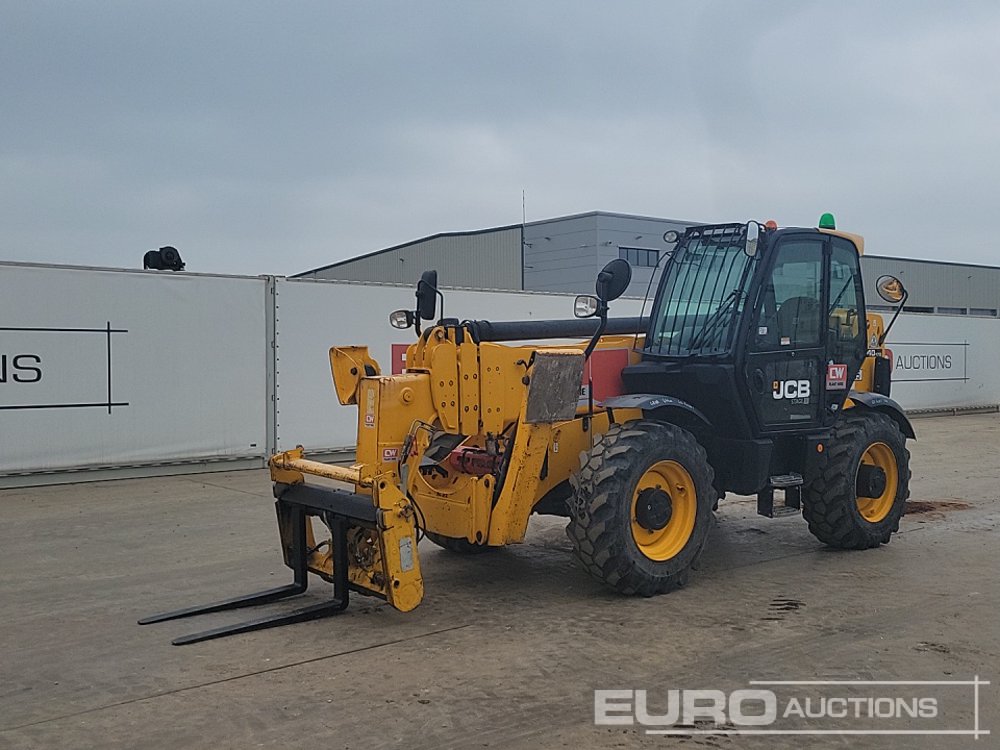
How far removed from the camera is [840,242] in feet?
25.2

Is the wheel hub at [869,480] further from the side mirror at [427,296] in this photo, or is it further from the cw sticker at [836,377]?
the side mirror at [427,296]

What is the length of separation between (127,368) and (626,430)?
25.9 ft

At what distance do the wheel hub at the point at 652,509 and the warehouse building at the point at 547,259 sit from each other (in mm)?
16721

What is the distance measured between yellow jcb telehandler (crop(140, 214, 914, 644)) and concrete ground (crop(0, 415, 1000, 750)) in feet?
1.06

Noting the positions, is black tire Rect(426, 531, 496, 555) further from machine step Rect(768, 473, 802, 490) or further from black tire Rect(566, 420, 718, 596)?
machine step Rect(768, 473, 802, 490)

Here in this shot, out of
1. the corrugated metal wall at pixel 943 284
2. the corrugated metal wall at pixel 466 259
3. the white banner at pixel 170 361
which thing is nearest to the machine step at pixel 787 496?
the white banner at pixel 170 361

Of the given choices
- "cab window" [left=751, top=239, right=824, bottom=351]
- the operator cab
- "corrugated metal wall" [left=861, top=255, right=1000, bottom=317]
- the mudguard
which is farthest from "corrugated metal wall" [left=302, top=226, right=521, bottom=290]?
"cab window" [left=751, top=239, right=824, bottom=351]

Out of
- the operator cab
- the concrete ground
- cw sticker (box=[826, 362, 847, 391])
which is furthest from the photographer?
cw sticker (box=[826, 362, 847, 391])

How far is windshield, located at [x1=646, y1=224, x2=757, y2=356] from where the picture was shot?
281 inches

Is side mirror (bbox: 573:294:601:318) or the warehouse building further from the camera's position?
the warehouse building

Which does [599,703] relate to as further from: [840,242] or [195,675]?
[840,242]

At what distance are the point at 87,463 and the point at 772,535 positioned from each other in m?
7.97

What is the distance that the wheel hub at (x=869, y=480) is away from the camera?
782cm

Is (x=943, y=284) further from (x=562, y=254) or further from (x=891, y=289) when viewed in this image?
(x=891, y=289)
